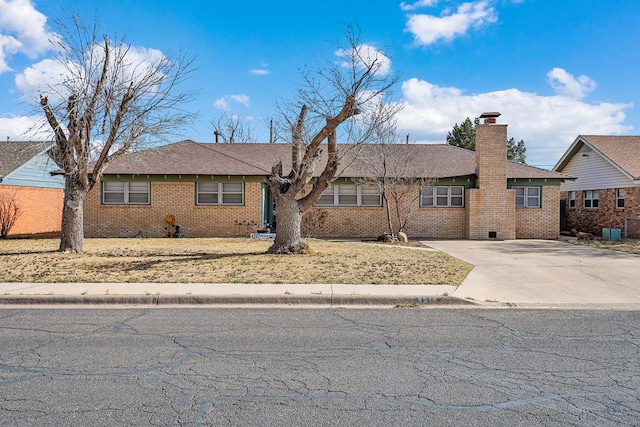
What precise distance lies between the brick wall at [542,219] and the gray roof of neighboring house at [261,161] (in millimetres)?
953

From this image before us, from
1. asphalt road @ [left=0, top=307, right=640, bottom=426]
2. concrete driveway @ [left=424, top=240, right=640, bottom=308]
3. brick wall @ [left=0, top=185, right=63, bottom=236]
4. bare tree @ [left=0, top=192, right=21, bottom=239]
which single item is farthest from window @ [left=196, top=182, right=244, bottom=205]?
asphalt road @ [left=0, top=307, right=640, bottom=426]

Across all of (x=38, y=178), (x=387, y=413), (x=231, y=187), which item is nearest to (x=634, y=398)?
(x=387, y=413)

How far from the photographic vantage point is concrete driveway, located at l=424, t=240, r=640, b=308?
33.3 feet

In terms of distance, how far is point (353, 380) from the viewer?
542cm

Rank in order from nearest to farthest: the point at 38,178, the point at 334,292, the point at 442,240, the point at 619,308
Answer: the point at 619,308
the point at 334,292
the point at 442,240
the point at 38,178

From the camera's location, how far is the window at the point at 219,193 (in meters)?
24.7

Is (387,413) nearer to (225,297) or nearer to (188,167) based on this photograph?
(225,297)

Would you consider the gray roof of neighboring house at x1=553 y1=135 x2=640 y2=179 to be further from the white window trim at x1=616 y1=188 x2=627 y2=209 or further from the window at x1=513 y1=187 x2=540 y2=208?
the window at x1=513 y1=187 x2=540 y2=208

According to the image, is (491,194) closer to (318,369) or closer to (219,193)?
(219,193)

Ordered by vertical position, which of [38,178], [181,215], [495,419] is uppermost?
[38,178]

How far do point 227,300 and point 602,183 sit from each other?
24535 millimetres

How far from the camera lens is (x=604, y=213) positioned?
28047mm

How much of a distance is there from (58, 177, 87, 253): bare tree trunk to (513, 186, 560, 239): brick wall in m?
18.1

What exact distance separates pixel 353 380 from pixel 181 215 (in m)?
20.3
